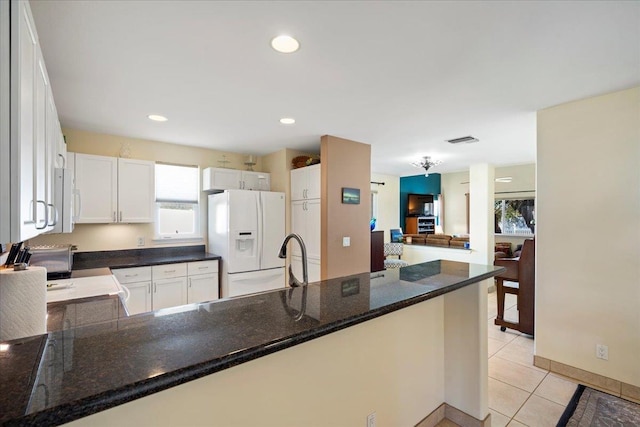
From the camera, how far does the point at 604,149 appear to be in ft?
7.98

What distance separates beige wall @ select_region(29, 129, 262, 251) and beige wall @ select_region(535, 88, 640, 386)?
4.21m

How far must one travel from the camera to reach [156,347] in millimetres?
808

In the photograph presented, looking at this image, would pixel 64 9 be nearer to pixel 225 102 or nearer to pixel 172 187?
pixel 225 102

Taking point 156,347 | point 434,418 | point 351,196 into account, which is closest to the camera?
point 156,347

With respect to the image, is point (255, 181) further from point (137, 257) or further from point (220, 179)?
point (137, 257)

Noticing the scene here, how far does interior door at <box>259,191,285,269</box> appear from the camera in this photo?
13.5ft

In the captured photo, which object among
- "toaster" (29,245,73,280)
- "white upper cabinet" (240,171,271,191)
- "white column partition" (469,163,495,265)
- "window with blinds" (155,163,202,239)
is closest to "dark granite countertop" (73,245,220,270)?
"window with blinds" (155,163,202,239)

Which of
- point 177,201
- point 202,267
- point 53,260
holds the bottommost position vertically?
point 202,267

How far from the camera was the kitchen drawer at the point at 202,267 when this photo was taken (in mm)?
3764

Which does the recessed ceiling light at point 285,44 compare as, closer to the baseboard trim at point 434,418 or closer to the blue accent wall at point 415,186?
the baseboard trim at point 434,418

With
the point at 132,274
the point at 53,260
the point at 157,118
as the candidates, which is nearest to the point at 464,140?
the point at 157,118

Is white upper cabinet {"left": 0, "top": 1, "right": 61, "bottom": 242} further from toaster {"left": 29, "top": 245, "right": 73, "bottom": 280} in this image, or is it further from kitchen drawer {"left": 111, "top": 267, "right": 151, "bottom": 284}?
kitchen drawer {"left": 111, "top": 267, "right": 151, "bottom": 284}

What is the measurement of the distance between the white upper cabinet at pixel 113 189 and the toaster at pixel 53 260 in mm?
549

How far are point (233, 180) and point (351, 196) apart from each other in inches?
69.2
